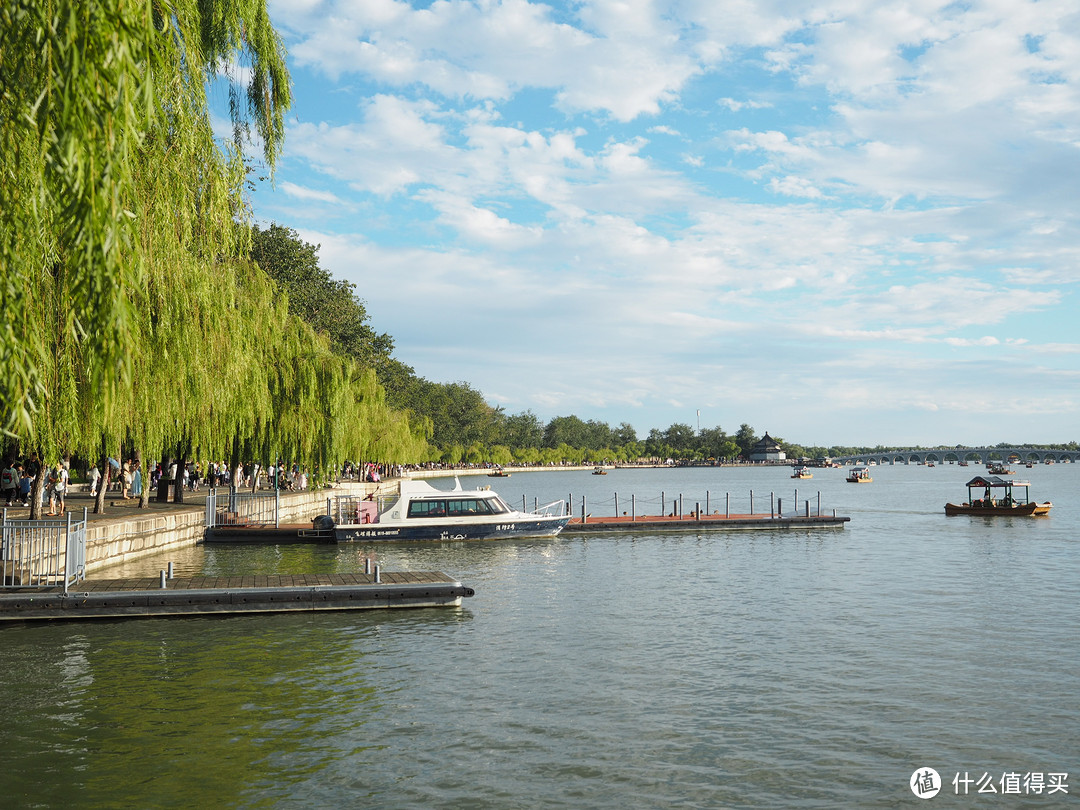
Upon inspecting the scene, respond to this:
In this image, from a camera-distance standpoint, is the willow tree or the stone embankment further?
the stone embankment

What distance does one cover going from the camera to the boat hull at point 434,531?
37.8 meters

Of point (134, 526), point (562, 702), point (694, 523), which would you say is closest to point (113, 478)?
point (134, 526)

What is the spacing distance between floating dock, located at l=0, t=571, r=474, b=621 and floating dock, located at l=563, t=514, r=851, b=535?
A: 804 inches

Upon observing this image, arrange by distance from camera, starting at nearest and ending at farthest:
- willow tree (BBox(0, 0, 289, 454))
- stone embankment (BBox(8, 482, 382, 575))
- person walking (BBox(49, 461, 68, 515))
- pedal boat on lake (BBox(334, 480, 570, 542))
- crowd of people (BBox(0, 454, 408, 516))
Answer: willow tree (BBox(0, 0, 289, 454))
stone embankment (BBox(8, 482, 382, 575))
person walking (BBox(49, 461, 68, 515))
crowd of people (BBox(0, 454, 408, 516))
pedal boat on lake (BBox(334, 480, 570, 542))

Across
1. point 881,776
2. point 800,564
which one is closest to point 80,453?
point 881,776

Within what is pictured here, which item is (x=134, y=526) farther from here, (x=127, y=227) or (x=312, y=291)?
(x=312, y=291)

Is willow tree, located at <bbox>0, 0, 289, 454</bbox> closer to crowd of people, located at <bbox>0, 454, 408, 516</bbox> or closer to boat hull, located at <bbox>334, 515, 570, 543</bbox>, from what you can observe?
crowd of people, located at <bbox>0, 454, 408, 516</bbox>

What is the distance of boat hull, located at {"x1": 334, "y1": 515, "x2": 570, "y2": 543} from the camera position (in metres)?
37.8

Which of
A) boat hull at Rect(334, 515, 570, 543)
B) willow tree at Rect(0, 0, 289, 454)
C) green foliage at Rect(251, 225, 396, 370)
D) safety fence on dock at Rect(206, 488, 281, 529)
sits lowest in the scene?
boat hull at Rect(334, 515, 570, 543)

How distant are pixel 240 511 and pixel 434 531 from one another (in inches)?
394
